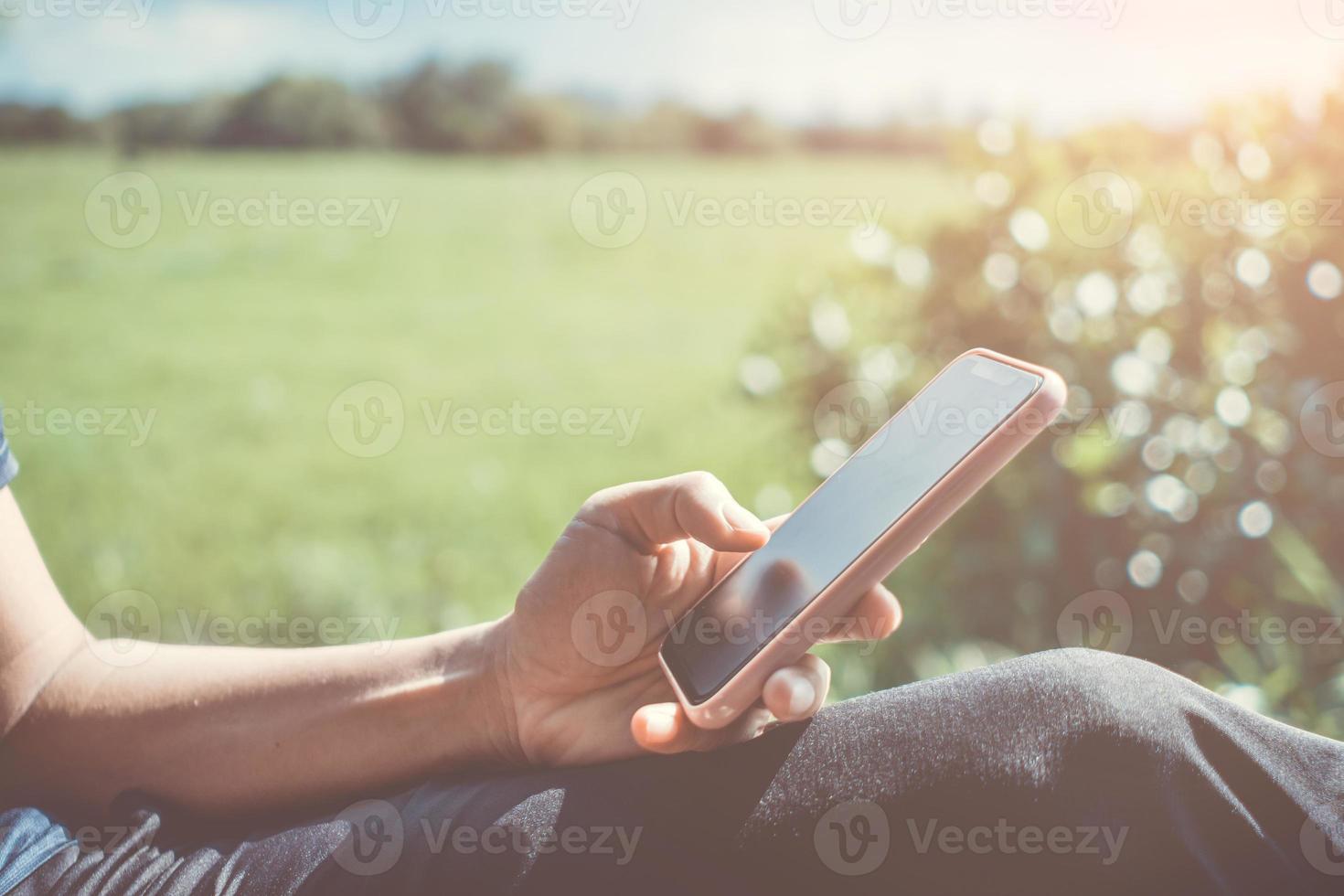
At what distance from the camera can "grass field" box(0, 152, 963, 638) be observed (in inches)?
147

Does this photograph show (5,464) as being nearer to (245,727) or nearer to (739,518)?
(245,727)

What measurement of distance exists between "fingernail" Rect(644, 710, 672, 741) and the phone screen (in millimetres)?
69

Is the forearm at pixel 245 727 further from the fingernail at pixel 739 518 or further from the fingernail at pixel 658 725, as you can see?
the fingernail at pixel 739 518

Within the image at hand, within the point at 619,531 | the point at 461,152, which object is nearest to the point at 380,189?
the point at 461,152

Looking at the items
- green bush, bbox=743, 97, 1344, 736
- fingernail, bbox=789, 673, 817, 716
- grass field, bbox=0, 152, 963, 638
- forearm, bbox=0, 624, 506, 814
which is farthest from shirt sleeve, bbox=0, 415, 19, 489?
grass field, bbox=0, 152, 963, 638

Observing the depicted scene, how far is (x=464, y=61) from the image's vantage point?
8.32m

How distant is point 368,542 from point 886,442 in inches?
111

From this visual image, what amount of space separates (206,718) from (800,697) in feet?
2.56

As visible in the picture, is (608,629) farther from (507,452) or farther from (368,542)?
(507,452)

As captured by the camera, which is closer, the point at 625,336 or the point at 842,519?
the point at 842,519

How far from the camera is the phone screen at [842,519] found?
1283 mm

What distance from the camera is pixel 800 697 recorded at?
4.00ft

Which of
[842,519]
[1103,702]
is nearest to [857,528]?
[842,519]

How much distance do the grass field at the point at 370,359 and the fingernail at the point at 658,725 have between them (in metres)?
2.09
